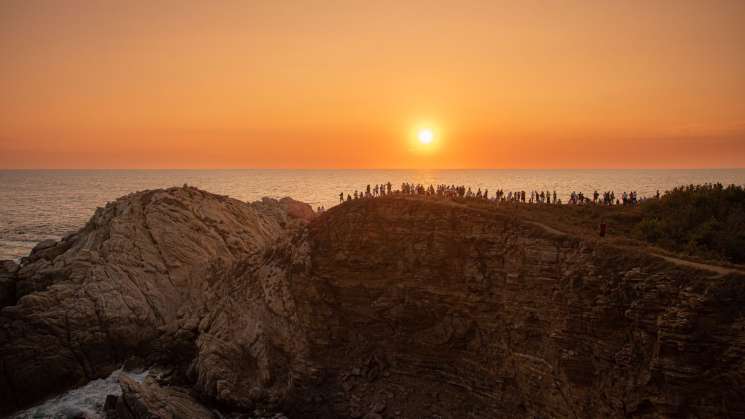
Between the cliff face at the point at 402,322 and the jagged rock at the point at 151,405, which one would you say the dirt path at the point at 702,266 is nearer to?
the cliff face at the point at 402,322

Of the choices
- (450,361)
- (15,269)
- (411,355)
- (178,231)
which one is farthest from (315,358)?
(15,269)

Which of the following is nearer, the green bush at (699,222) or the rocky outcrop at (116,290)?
the green bush at (699,222)

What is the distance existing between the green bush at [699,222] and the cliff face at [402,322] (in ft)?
20.0

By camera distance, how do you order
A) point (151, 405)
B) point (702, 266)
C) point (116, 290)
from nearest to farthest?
1. point (702, 266)
2. point (151, 405)
3. point (116, 290)

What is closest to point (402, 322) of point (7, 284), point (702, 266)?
point (702, 266)

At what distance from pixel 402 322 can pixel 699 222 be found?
1869cm

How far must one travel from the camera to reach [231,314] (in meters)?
33.5

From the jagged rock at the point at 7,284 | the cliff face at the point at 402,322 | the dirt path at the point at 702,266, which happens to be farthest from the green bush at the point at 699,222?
the jagged rock at the point at 7,284

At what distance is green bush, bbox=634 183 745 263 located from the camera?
85.0ft

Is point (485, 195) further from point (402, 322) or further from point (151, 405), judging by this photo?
point (151, 405)

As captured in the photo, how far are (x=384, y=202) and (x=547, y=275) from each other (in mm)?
12196

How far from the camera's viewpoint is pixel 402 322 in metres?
29.8

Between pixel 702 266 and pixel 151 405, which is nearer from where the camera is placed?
pixel 702 266

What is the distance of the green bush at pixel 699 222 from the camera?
25922mm
